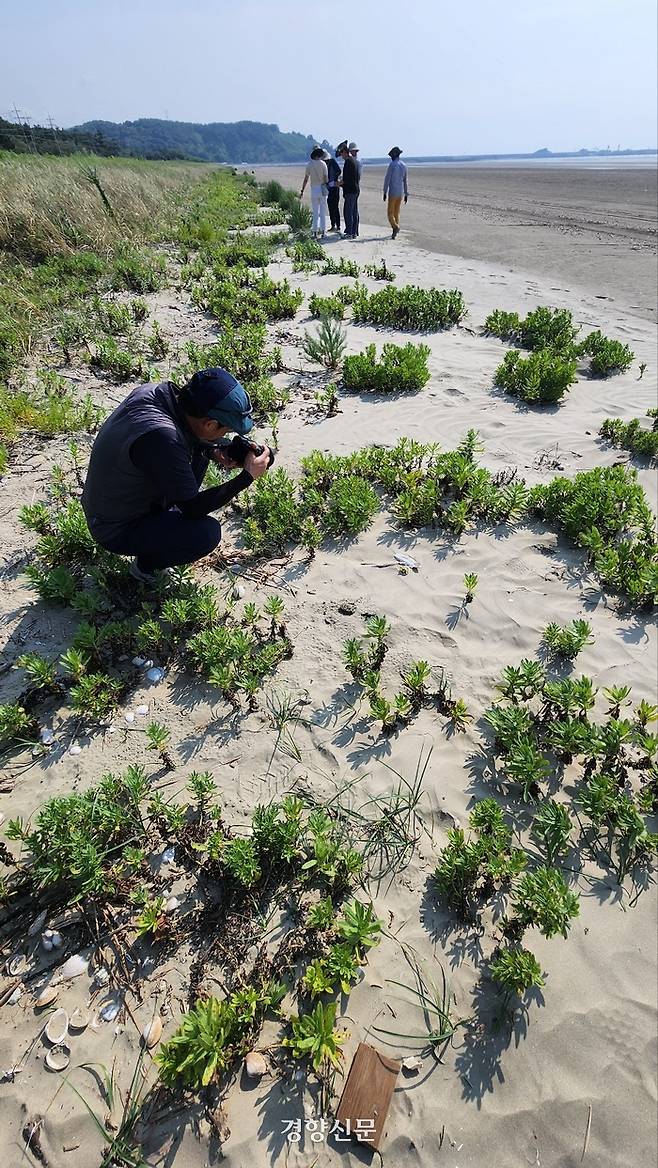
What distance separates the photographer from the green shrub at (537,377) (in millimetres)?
7188

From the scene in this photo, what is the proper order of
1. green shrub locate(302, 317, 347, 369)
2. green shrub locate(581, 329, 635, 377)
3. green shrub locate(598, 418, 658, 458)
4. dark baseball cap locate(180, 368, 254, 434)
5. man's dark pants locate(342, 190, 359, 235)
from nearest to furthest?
dark baseball cap locate(180, 368, 254, 434)
green shrub locate(598, 418, 658, 458)
green shrub locate(302, 317, 347, 369)
green shrub locate(581, 329, 635, 377)
man's dark pants locate(342, 190, 359, 235)

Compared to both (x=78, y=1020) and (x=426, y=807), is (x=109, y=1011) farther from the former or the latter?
(x=426, y=807)

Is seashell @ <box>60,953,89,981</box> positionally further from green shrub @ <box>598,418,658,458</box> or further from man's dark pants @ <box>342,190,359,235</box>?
man's dark pants @ <box>342,190,359,235</box>

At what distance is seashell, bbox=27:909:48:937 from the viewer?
2621 mm

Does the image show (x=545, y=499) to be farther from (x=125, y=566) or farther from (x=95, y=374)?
(x=95, y=374)

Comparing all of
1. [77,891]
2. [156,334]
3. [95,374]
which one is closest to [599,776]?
[77,891]

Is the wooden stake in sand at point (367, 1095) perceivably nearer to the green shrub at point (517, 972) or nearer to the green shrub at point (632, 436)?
the green shrub at point (517, 972)

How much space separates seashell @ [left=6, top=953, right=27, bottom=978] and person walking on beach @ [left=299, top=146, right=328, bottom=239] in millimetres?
16597

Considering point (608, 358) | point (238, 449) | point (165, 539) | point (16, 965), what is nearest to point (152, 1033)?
point (16, 965)

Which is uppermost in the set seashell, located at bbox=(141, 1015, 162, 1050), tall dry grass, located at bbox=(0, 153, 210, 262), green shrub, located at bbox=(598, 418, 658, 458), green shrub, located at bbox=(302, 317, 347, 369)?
tall dry grass, located at bbox=(0, 153, 210, 262)

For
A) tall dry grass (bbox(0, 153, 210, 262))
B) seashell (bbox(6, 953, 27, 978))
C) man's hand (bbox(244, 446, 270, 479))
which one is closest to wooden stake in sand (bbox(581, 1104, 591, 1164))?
seashell (bbox(6, 953, 27, 978))

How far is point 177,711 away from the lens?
143 inches

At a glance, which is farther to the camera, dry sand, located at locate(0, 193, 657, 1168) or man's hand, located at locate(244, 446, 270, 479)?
man's hand, located at locate(244, 446, 270, 479)

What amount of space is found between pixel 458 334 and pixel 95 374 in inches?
226
